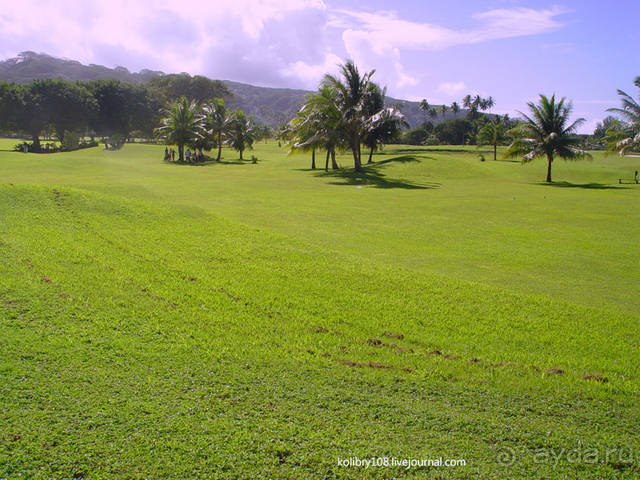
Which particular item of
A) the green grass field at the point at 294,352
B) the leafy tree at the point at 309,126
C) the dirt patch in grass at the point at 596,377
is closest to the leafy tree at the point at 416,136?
the leafy tree at the point at 309,126

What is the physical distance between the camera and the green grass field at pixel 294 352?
3.57 metres

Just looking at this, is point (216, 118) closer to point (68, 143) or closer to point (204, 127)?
point (204, 127)

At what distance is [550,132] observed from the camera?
129ft

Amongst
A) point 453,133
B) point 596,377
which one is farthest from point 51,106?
point 453,133

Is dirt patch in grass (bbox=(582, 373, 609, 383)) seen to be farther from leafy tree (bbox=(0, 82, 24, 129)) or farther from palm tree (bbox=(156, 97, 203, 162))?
leafy tree (bbox=(0, 82, 24, 129))

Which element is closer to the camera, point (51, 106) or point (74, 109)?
point (51, 106)

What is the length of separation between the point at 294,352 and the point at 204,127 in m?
57.0

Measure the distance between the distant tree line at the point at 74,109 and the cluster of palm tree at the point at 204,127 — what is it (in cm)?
1535

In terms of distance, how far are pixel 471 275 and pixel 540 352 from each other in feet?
12.0

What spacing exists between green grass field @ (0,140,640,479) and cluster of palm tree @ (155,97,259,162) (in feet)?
141

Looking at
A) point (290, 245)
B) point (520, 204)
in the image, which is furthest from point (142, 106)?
point (290, 245)

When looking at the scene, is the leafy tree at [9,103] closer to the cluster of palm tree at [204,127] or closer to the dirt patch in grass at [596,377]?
the cluster of palm tree at [204,127]

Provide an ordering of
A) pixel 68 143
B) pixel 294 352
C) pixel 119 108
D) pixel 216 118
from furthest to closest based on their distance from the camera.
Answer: pixel 119 108
pixel 68 143
pixel 216 118
pixel 294 352

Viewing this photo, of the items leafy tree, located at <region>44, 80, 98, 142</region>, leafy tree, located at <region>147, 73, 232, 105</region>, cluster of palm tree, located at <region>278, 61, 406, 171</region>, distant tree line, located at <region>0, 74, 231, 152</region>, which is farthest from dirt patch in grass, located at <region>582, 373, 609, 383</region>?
leafy tree, located at <region>147, 73, 232, 105</region>
